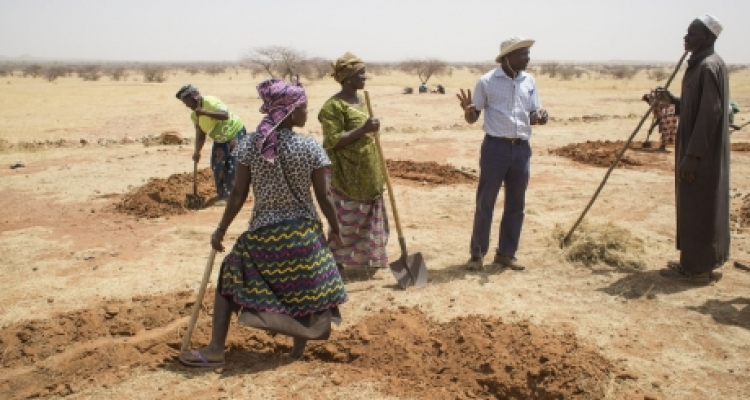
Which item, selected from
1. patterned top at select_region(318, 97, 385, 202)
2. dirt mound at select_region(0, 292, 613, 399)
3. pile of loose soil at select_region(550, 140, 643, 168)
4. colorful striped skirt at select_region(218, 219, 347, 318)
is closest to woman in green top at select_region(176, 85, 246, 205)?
patterned top at select_region(318, 97, 385, 202)

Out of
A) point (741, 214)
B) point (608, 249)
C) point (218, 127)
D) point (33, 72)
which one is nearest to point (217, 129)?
point (218, 127)

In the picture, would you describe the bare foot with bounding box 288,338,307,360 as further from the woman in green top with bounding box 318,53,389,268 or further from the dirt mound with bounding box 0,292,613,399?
the woman in green top with bounding box 318,53,389,268

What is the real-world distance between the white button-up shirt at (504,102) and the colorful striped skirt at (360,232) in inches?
42.9

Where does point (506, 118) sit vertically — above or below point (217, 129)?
above

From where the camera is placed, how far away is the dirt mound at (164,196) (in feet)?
23.4

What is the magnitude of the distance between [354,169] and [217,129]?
302 centimetres

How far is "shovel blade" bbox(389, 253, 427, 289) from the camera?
4680mm

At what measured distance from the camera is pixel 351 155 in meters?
4.53

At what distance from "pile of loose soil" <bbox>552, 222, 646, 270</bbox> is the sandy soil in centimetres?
6

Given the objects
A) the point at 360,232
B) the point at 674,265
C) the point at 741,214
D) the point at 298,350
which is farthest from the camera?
the point at 741,214

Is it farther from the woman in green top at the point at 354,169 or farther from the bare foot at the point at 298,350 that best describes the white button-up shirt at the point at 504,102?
the bare foot at the point at 298,350

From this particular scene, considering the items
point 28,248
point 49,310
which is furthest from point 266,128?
point 28,248

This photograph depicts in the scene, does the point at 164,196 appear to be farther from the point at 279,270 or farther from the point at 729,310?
the point at 729,310

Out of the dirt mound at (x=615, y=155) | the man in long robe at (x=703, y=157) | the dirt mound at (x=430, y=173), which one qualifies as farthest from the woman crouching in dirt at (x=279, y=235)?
the dirt mound at (x=615, y=155)
